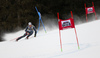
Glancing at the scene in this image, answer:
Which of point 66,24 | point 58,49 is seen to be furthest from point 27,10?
point 66,24

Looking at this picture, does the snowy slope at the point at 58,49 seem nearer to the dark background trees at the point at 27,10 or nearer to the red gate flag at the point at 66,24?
the red gate flag at the point at 66,24

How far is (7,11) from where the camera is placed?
23.3 m

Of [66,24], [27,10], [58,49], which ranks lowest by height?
[58,49]

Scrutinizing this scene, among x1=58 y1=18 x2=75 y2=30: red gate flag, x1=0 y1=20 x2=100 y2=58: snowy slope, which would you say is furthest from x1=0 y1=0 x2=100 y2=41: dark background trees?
x1=58 y1=18 x2=75 y2=30: red gate flag

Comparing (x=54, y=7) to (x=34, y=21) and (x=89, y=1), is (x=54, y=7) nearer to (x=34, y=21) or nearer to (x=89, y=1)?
(x=34, y=21)

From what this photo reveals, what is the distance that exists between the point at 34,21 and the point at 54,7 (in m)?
4.08

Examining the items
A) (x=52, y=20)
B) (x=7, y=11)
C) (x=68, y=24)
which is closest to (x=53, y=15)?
(x=52, y=20)

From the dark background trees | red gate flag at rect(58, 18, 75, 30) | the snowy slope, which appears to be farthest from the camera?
the dark background trees

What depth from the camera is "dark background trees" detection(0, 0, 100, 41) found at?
2281 centimetres

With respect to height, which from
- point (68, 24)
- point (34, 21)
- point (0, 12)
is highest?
point (0, 12)

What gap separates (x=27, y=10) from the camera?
23.2 m

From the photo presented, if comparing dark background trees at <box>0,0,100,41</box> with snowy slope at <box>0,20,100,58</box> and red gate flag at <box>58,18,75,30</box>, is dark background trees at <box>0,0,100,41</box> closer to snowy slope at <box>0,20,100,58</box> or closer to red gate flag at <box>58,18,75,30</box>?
snowy slope at <box>0,20,100,58</box>

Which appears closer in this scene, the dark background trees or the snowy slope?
the snowy slope

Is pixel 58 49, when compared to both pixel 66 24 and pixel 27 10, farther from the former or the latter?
pixel 27 10
